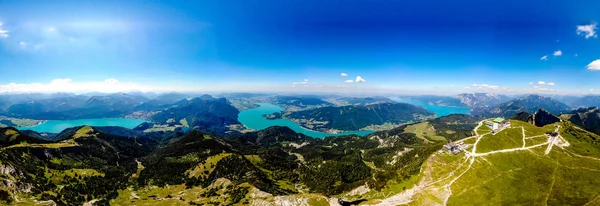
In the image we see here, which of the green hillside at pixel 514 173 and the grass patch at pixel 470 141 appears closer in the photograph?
the green hillside at pixel 514 173

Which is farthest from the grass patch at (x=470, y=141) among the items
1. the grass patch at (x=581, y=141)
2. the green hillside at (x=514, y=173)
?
the grass patch at (x=581, y=141)

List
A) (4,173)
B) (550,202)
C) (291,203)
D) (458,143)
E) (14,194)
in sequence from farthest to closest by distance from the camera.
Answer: (458,143), (4,173), (14,194), (291,203), (550,202)

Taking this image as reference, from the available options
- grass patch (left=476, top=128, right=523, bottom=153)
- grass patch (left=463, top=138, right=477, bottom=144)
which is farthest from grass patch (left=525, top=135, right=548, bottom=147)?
grass patch (left=463, top=138, right=477, bottom=144)

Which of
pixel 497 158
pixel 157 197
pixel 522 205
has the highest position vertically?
pixel 497 158

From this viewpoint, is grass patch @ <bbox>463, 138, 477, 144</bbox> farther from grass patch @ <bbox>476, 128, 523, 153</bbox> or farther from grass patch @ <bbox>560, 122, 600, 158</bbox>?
grass patch @ <bbox>560, 122, 600, 158</bbox>

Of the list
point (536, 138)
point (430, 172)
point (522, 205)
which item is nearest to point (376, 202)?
point (430, 172)

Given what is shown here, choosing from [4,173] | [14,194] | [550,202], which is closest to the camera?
[550,202]

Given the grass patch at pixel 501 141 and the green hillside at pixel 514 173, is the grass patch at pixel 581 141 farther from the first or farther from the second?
the grass patch at pixel 501 141

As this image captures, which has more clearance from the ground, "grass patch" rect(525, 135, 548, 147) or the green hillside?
"grass patch" rect(525, 135, 548, 147)

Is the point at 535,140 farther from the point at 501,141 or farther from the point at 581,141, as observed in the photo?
the point at 581,141

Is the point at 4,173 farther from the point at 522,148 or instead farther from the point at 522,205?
the point at 522,148

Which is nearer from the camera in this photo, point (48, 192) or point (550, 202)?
point (550, 202)
